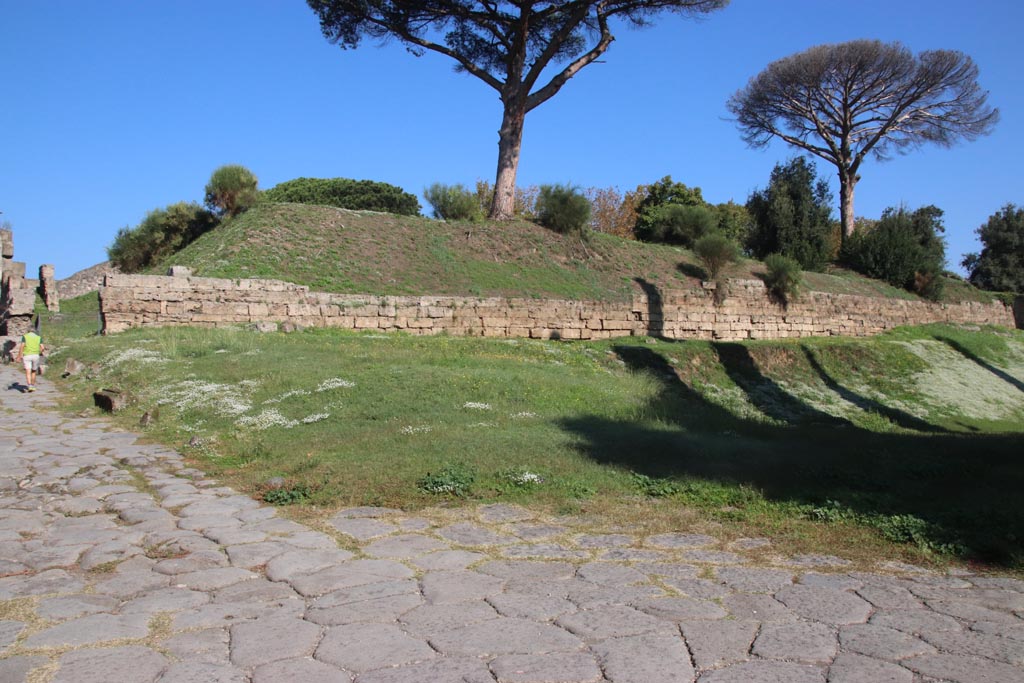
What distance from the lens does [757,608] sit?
3635 mm

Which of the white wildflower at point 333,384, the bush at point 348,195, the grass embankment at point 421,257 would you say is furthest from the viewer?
the bush at point 348,195

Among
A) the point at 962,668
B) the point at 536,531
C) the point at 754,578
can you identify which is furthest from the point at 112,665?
the point at 962,668

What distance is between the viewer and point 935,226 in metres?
37.0

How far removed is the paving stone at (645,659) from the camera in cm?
290

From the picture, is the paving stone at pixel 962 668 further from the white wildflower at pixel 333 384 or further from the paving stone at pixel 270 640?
the white wildflower at pixel 333 384

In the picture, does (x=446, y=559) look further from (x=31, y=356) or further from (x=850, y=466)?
(x=31, y=356)

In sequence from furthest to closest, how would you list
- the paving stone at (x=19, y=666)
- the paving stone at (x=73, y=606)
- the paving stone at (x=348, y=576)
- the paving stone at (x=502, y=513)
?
1. the paving stone at (x=502, y=513)
2. the paving stone at (x=348, y=576)
3. the paving stone at (x=73, y=606)
4. the paving stone at (x=19, y=666)

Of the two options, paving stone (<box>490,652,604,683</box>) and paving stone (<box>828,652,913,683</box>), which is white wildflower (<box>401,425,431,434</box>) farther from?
paving stone (<box>828,652,913,683</box>)

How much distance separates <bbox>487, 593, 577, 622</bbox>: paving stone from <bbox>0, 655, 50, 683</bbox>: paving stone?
1.91 m

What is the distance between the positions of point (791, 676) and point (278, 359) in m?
9.74

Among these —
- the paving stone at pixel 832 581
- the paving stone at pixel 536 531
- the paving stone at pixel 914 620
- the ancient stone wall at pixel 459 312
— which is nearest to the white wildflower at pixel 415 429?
the paving stone at pixel 536 531

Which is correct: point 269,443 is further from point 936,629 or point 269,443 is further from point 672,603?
point 936,629

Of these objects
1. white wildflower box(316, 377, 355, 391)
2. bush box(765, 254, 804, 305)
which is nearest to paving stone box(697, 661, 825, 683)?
white wildflower box(316, 377, 355, 391)

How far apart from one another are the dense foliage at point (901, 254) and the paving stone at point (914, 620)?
33587 millimetres
